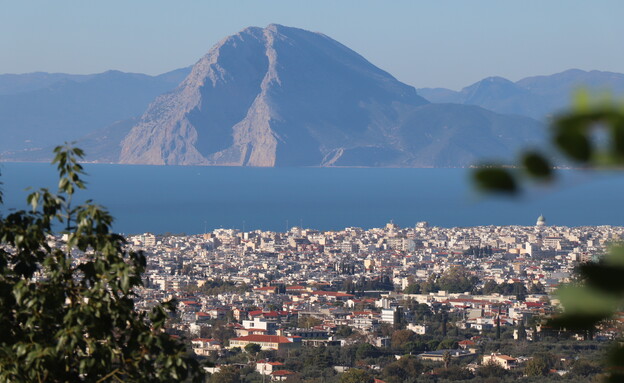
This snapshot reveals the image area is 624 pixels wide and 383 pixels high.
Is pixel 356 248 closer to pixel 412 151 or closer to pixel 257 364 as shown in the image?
pixel 257 364

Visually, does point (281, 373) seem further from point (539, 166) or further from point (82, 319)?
point (539, 166)

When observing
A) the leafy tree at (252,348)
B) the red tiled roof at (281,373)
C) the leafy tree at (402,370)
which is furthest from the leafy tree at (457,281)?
the red tiled roof at (281,373)

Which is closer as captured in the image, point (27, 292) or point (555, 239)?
point (27, 292)

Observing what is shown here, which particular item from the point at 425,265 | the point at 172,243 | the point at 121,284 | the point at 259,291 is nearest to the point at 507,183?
the point at 121,284

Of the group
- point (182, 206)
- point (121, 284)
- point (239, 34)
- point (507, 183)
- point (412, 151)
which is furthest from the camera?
point (239, 34)

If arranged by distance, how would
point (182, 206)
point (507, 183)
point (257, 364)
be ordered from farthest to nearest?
1. point (182, 206)
2. point (257, 364)
3. point (507, 183)

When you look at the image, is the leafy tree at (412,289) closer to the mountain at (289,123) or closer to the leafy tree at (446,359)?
the leafy tree at (446,359)

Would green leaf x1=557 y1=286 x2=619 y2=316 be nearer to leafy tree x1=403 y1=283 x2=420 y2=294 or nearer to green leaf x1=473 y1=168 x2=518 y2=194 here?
green leaf x1=473 y1=168 x2=518 y2=194

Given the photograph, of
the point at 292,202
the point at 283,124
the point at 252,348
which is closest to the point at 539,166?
the point at 252,348
